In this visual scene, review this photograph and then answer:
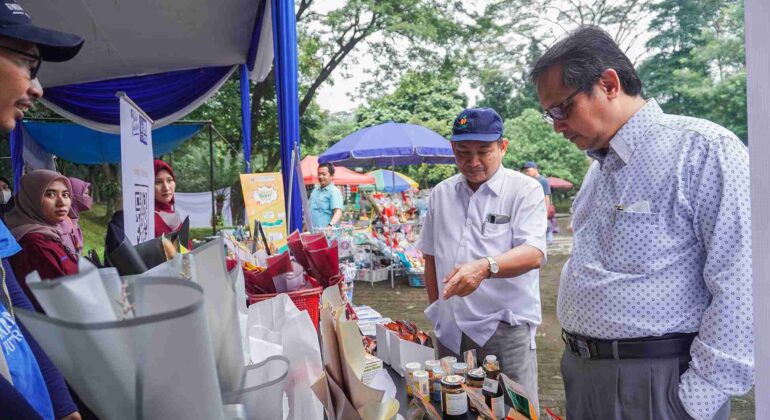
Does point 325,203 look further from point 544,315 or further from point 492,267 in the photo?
point 492,267

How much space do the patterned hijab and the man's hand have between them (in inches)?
82.7

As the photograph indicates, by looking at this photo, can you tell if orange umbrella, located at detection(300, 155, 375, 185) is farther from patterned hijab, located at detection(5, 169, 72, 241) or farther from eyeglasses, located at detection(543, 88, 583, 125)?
eyeglasses, located at detection(543, 88, 583, 125)

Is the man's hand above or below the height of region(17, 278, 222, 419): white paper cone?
below

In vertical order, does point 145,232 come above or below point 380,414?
above

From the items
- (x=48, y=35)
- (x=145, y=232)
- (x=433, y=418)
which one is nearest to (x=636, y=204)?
(x=433, y=418)

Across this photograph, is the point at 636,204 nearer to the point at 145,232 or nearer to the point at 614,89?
the point at 614,89

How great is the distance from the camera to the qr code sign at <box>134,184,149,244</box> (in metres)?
1.80

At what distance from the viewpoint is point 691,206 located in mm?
1354

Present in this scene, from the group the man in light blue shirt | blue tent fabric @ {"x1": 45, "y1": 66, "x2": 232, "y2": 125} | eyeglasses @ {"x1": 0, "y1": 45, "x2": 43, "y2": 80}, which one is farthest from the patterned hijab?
blue tent fabric @ {"x1": 45, "y1": 66, "x2": 232, "y2": 125}

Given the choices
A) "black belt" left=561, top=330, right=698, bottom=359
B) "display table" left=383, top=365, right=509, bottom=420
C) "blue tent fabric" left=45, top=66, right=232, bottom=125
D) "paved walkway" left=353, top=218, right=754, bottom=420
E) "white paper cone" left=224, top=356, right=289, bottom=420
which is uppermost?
"blue tent fabric" left=45, top=66, right=232, bottom=125

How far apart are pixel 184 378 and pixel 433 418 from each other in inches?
35.2

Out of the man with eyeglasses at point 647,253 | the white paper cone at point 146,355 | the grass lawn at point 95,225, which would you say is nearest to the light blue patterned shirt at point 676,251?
the man with eyeglasses at point 647,253

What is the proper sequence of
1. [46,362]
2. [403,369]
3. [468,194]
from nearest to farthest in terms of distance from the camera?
[46,362], [403,369], [468,194]

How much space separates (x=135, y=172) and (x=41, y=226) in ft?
3.60
